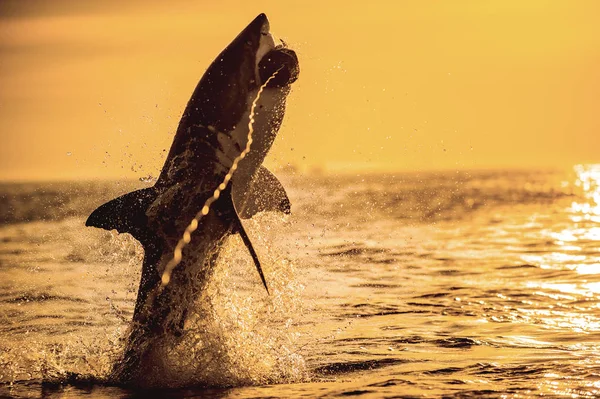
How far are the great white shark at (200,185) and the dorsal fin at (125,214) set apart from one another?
1 cm

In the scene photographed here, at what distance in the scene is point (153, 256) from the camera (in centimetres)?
1005

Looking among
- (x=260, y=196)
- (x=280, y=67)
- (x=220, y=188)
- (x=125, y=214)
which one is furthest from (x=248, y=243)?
(x=280, y=67)

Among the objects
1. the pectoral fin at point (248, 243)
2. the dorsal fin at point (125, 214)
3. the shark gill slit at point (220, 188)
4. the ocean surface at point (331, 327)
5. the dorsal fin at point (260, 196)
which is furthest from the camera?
the dorsal fin at point (260, 196)

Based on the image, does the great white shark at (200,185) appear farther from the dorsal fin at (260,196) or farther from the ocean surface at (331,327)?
the ocean surface at (331,327)

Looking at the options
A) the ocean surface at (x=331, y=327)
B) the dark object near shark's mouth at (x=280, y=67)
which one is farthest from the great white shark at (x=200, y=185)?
the ocean surface at (x=331, y=327)

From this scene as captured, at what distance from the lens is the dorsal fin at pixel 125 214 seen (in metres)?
9.76

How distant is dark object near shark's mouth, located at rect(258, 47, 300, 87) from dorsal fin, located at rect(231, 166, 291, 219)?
3.58 ft

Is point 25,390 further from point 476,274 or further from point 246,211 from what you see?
point 476,274

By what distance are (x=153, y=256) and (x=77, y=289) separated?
7840 mm

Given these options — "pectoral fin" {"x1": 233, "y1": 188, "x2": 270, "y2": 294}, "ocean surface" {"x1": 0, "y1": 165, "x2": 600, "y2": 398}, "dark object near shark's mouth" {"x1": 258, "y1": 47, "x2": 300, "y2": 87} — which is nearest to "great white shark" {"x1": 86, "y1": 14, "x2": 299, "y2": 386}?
"dark object near shark's mouth" {"x1": 258, "y1": 47, "x2": 300, "y2": 87}

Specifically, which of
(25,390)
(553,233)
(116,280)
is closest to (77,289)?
(116,280)

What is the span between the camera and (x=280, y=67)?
966 centimetres

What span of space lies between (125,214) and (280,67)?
2.29 metres

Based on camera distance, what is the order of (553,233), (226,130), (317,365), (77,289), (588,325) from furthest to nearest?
(553,233), (77,289), (588,325), (317,365), (226,130)
